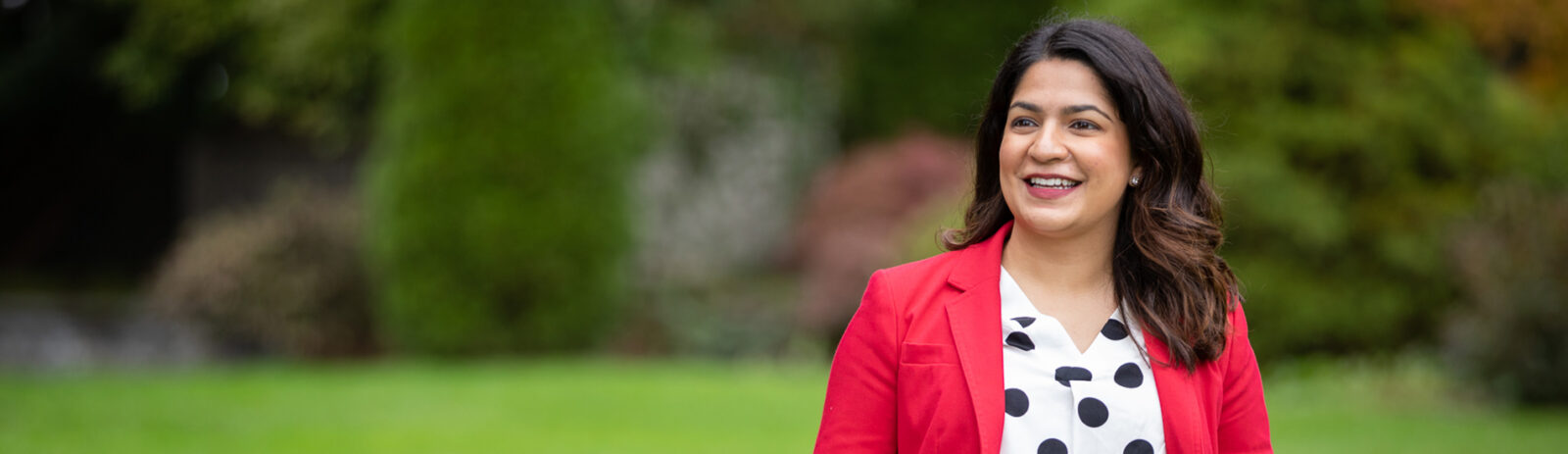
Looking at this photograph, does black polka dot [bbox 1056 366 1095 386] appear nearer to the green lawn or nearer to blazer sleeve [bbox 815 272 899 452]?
blazer sleeve [bbox 815 272 899 452]

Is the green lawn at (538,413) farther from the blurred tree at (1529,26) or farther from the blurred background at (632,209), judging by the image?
the blurred tree at (1529,26)

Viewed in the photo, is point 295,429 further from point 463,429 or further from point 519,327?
point 519,327

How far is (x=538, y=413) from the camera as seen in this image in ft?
23.0

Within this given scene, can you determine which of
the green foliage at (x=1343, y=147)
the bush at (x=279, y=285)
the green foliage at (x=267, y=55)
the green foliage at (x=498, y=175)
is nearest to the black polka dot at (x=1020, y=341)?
the green foliage at (x=1343, y=147)

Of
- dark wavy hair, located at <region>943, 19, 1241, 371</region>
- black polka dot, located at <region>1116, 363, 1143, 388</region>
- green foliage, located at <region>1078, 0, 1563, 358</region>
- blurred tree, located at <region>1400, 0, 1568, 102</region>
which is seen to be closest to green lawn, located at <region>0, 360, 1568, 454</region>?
green foliage, located at <region>1078, 0, 1563, 358</region>

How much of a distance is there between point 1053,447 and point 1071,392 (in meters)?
0.08

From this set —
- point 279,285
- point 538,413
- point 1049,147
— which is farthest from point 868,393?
point 279,285

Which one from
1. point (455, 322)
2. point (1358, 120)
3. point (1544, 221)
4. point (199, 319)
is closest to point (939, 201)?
point (1358, 120)

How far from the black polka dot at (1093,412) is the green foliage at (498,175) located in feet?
29.7

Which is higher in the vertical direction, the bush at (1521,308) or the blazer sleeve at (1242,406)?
the bush at (1521,308)

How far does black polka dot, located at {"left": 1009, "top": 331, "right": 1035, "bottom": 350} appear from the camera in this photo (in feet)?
6.25

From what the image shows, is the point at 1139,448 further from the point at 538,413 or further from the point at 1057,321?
the point at 538,413

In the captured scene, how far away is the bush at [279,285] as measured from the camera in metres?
12.0

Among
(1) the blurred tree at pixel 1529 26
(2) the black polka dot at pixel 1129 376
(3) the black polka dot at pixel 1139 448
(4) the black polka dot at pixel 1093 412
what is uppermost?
(1) the blurred tree at pixel 1529 26
